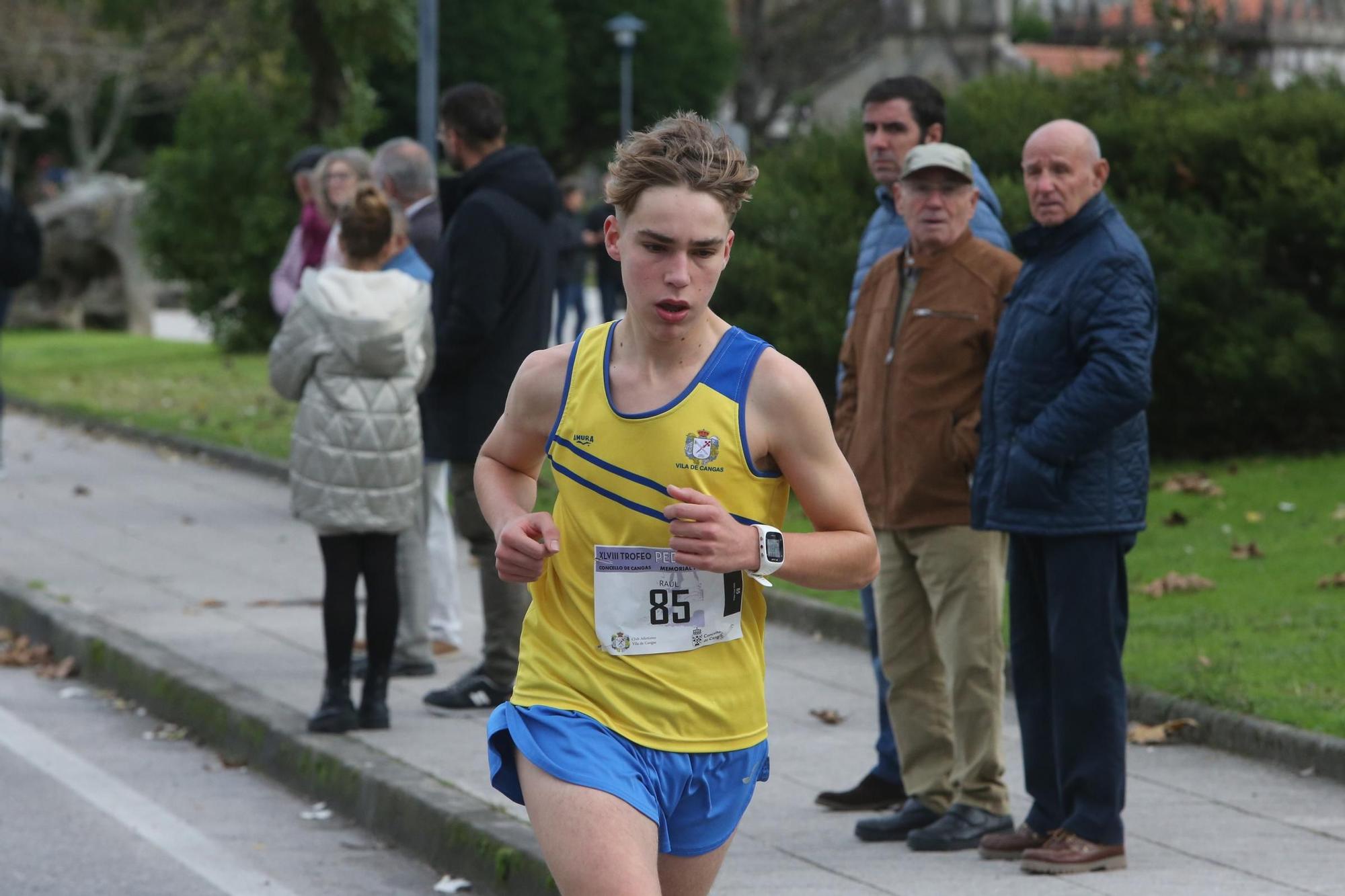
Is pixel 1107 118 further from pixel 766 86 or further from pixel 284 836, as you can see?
pixel 766 86

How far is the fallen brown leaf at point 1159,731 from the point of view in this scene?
7.36 m

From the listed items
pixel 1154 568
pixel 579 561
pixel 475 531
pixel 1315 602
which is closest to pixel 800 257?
pixel 1154 568

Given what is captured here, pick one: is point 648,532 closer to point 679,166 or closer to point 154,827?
point 679,166

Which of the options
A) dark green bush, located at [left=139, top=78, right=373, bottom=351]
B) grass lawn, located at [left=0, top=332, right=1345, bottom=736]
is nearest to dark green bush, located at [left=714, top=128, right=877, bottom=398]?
grass lawn, located at [left=0, top=332, right=1345, bottom=736]

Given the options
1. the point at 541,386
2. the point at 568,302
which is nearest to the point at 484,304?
the point at 541,386

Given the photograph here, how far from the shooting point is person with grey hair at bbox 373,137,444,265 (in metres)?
8.87

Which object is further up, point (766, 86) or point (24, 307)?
point (766, 86)

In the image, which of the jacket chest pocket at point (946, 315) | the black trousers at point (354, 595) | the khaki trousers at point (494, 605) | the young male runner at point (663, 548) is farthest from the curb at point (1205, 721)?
the young male runner at point (663, 548)

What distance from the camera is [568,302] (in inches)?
990

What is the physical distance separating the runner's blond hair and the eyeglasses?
2.33 metres

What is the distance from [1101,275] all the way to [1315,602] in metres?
4.12

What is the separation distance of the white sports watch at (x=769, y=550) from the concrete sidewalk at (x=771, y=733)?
2179 mm

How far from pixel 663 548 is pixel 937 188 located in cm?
259

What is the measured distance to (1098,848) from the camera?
Result: 570 centimetres
